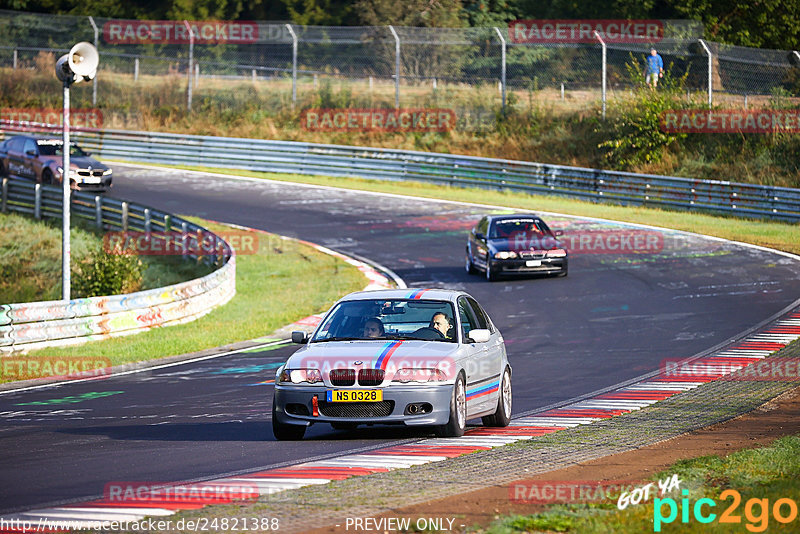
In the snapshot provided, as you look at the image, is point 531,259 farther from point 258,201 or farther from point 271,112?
point 271,112

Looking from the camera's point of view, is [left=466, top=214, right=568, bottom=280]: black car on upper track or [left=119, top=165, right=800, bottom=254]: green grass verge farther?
[left=119, top=165, right=800, bottom=254]: green grass verge

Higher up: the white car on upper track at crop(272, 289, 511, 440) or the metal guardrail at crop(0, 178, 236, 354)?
the white car on upper track at crop(272, 289, 511, 440)

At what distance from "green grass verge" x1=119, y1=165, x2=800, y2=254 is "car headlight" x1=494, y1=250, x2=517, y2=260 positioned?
795cm

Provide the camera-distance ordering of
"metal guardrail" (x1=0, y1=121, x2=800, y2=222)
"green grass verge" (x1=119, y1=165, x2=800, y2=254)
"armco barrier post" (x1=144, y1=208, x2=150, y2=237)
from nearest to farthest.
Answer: "armco barrier post" (x1=144, y1=208, x2=150, y2=237)
"green grass verge" (x1=119, y1=165, x2=800, y2=254)
"metal guardrail" (x1=0, y1=121, x2=800, y2=222)

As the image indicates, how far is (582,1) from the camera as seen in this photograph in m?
59.1

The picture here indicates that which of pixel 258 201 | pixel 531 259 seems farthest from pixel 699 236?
pixel 258 201

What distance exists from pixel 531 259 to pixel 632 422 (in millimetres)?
14013

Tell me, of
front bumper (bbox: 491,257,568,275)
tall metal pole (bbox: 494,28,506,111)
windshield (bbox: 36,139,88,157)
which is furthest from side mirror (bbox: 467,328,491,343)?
tall metal pole (bbox: 494,28,506,111)

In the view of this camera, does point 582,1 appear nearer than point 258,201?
No

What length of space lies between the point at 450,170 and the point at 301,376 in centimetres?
3169

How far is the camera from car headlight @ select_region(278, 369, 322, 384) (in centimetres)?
1055

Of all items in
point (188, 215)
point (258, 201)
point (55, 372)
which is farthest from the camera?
point (258, 201)
